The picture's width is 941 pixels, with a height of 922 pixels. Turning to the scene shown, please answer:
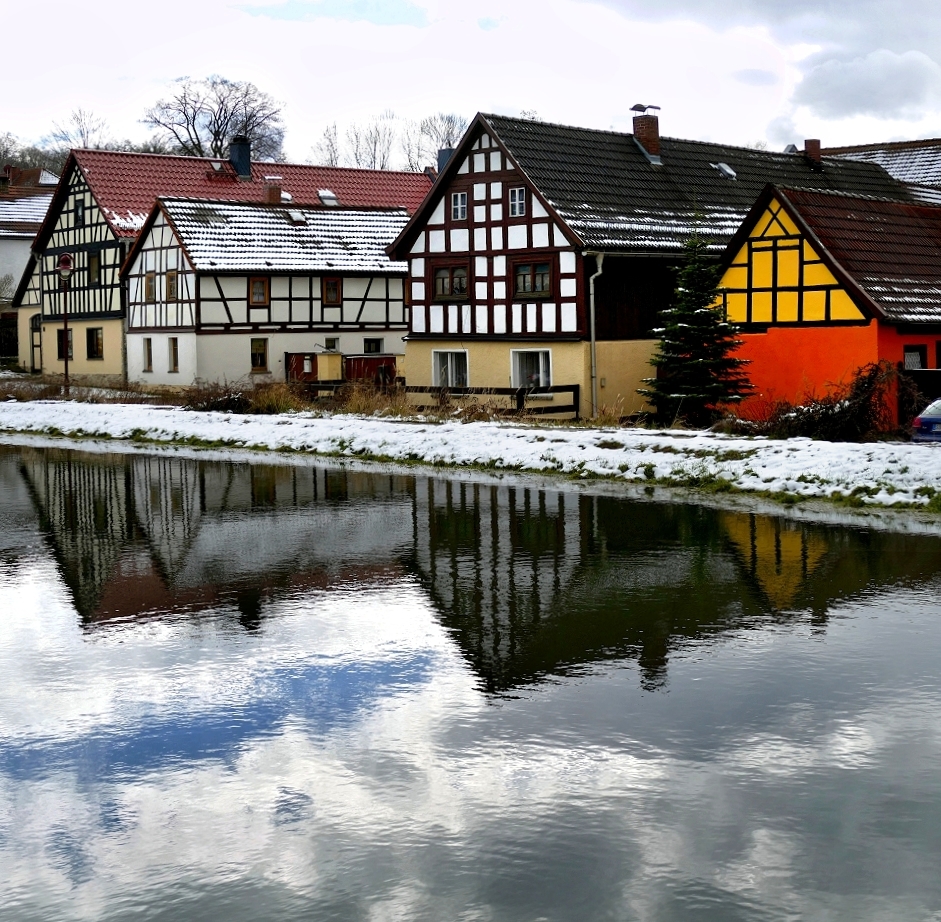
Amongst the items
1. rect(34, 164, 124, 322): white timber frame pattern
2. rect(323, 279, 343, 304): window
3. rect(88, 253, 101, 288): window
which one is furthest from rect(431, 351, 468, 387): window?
rect(88, 253, 101, 288): window

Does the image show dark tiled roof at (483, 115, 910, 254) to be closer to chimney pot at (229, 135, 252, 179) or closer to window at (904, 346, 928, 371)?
window at (904, 346, 928, 371)

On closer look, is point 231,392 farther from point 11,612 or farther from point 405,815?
point 405,815

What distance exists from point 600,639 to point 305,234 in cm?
4214

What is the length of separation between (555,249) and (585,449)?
1465 cm

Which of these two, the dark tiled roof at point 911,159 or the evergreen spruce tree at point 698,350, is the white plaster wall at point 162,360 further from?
the dark tiled roof at point 911,159

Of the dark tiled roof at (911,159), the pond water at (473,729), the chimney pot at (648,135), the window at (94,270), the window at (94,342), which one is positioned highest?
the dark tiled roof at (911,159)

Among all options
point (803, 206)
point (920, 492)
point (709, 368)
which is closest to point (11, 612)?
point (920, 492)

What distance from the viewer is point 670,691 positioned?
9.35 metres

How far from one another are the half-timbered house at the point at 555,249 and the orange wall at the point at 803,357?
4.42 m

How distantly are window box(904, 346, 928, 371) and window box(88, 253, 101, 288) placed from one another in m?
34.5

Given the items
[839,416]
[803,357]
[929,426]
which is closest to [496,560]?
[839,416]

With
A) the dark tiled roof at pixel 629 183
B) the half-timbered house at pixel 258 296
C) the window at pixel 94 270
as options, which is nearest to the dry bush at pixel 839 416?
the dark tiled roof at pixel 629 183

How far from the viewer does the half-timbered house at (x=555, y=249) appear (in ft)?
121

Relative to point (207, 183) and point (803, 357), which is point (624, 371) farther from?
point (207, 183)
